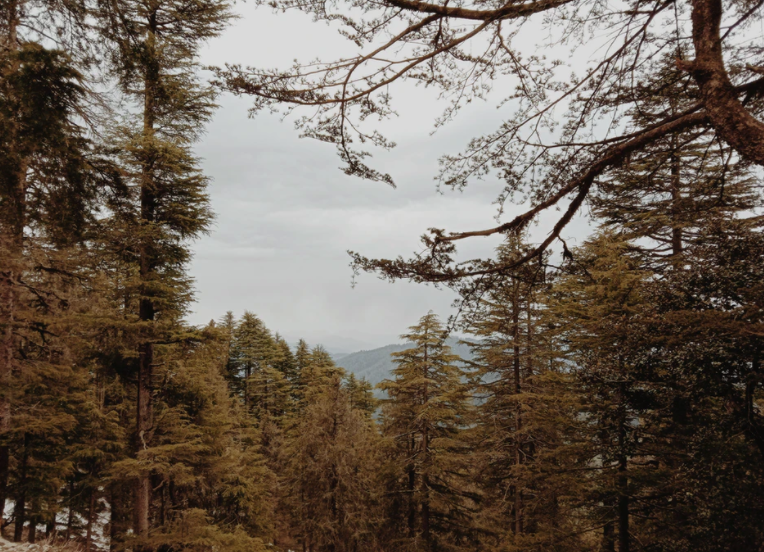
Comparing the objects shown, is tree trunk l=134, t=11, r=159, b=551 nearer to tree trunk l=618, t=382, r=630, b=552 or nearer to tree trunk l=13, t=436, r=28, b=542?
tree trunk l=13, t=436, r=28, b=542

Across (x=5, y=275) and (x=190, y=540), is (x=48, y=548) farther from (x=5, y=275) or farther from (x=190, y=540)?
(x=5, y=275)

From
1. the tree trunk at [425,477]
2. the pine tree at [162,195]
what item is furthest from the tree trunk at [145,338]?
the tree trunk at [425,477]

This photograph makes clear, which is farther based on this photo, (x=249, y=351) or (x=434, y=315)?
(x=249, y=351)

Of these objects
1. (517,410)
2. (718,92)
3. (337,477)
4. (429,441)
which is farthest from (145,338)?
(517,410)

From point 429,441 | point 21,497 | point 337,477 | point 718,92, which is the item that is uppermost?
point 718,92

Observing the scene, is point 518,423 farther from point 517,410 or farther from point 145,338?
point 145,338

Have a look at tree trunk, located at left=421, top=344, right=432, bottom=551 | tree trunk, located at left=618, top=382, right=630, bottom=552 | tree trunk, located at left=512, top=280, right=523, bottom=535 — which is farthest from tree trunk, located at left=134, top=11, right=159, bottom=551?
tree trunk, located at left=618, top=382, right=630, bottom=552

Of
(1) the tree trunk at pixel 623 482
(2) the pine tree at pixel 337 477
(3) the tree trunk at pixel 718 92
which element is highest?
(3) the tree trunk at pixel 718 92

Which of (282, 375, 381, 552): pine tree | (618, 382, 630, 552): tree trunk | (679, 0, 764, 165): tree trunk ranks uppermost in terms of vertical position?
(679, 0, 764, 165): tree trunk

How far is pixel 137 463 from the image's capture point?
24.3 feet

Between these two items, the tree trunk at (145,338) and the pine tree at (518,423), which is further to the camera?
the pine tree at (518,423)

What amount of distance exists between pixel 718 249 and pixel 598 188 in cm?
310

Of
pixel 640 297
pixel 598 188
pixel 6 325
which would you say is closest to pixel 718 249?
pixel 640 297

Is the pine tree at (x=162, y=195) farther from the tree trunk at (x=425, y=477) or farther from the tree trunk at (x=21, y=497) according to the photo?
the tree trunk at (x=425, y=477)
